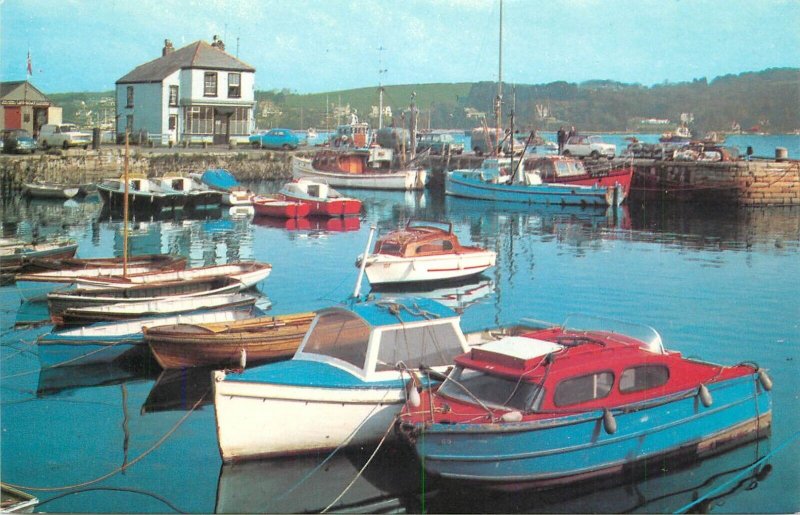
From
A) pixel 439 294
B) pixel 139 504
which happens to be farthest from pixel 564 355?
pixel 439 294

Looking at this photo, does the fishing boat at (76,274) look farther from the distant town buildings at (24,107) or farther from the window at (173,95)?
the distant town buildings at (24,107)

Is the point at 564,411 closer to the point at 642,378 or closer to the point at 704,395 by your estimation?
the point at 642,378

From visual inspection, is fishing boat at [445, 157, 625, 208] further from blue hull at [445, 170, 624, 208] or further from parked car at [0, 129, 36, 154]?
parked car at [0, 129, 36, 154]

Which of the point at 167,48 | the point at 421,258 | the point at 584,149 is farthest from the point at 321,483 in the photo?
the point at 167,48

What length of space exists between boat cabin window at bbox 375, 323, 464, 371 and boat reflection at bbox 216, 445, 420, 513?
129cm

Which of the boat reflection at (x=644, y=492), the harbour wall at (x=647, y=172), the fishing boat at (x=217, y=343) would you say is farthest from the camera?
the harbour wall at (x=647, y=172)

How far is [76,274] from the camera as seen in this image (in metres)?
23.4

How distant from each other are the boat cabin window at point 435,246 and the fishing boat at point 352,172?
34.4m

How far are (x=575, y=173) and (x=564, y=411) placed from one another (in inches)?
1753

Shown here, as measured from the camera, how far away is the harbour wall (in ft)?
171

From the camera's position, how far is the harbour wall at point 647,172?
52.2 metres

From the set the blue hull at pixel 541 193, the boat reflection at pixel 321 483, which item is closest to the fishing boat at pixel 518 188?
the blue hull at pixel 541 193

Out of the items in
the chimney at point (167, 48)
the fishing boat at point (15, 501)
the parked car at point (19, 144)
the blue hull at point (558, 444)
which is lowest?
the fishing boat at point (15, 501)

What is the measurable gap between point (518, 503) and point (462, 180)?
149 feet
